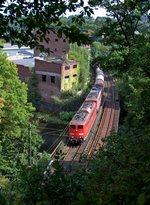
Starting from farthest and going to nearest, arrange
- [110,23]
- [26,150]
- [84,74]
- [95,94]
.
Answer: [84,74], [95,94], [26,150], [110,23]

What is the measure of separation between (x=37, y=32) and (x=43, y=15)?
239 mm

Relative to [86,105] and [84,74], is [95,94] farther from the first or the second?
[84,74]

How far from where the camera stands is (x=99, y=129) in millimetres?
29141

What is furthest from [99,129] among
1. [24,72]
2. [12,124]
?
[24,72]

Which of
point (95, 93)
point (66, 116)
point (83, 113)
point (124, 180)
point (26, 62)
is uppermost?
point (124, 180)

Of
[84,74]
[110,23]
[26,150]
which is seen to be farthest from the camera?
[84,74]

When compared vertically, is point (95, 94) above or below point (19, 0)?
below

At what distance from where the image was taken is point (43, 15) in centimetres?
394

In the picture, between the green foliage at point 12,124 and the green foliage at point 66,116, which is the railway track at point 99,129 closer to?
the green foliage at point 12,124

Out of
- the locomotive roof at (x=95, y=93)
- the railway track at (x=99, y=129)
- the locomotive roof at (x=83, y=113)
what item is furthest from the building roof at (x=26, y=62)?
the locomotive roof at (x=83, y=113)

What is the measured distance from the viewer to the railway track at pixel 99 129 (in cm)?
2231

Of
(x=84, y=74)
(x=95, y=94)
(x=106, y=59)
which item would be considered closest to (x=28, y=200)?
(x=106, y=59)

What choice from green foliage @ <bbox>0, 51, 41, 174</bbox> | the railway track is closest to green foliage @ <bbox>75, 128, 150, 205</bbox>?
the railway track

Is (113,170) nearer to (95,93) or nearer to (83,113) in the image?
(83,113)
